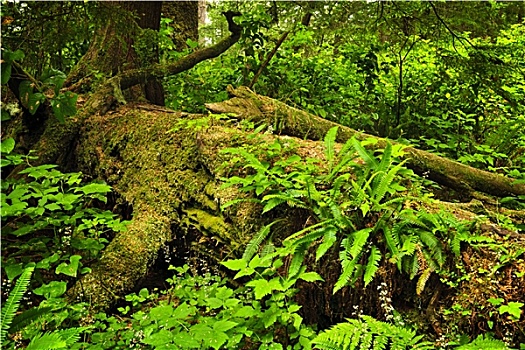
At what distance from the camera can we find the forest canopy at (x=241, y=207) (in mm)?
2883

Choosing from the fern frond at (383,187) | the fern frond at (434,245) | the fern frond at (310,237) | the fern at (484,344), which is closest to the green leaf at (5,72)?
the fern frond at (310,237)

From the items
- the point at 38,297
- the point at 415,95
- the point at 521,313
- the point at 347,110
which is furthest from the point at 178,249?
the point at 415,95

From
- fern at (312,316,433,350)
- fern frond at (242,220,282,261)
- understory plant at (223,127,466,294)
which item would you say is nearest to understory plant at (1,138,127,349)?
fern frond at (242,220,282,261)

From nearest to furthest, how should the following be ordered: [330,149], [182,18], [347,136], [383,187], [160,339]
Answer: [160,339], [383,187], [330,149], [347,136], [182,18]

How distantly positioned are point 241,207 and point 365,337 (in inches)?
62.0

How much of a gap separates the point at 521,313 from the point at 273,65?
5752 millimetres

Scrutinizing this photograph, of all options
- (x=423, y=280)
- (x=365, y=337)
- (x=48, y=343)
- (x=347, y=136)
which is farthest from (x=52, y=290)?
(x=347, y=136)

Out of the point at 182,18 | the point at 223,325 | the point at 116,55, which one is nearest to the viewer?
the point at 223,325

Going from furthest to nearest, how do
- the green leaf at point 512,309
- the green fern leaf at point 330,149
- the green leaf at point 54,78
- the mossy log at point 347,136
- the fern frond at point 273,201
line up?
1. the mossy log at point 347,136
2. the green fern leaf at point 330,149
3. the green leaf at point 54,78
4. the fern frond at point 273,201
5. the green leaf at point 512,309

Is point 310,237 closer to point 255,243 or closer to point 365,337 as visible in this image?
point 255,243

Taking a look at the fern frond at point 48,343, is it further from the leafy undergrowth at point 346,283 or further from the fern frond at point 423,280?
the fern frond at point 423,280

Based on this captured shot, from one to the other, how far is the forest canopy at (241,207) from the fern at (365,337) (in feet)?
0.04

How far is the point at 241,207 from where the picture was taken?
3.81 m

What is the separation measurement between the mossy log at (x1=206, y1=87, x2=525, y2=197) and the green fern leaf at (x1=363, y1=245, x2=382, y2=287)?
1.74 meters
